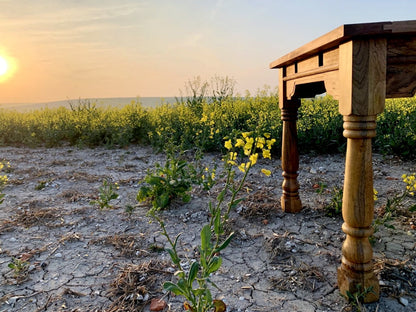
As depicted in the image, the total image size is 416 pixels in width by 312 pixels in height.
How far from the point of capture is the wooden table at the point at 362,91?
5.38ft

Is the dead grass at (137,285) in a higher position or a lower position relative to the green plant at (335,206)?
lower

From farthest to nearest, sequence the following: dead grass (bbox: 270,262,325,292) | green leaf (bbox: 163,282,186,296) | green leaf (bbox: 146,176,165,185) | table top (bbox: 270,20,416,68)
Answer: green leaf (bbox: 146,176,165,185)
dead grass (bbox: 270,262,325,292)
table top (bbox: 270,20,416,68)
green leaf (bbox: 163,282,186,296)

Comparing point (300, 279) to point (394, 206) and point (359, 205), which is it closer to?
point (359, 205)

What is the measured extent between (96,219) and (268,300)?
6.16 feet

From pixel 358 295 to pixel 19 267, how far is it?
6.84 ft

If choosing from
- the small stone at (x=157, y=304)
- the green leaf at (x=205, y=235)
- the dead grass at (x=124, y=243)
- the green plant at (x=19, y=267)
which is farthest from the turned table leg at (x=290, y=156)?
the green plant at (x=19, y=267)

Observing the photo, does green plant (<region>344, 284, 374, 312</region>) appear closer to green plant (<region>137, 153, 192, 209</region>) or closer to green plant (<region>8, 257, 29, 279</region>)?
green plant (<region>137, 153, 192, 209</region>)

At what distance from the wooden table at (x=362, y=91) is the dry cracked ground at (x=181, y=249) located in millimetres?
266

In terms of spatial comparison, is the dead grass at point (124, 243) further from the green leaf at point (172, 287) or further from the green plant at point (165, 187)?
the green leaf at point (172, 287)

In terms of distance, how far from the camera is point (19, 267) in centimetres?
226

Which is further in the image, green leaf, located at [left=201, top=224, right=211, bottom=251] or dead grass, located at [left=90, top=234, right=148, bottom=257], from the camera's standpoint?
dead grass, located at [left=90, top=234, right=148, bottom=257]

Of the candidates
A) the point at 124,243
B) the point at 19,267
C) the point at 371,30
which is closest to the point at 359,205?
the point at 371,30

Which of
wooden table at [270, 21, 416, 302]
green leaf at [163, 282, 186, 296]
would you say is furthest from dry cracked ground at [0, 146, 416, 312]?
green leaf at [163, 282, 186, 296]

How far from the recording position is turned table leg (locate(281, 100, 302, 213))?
2.94 meters
